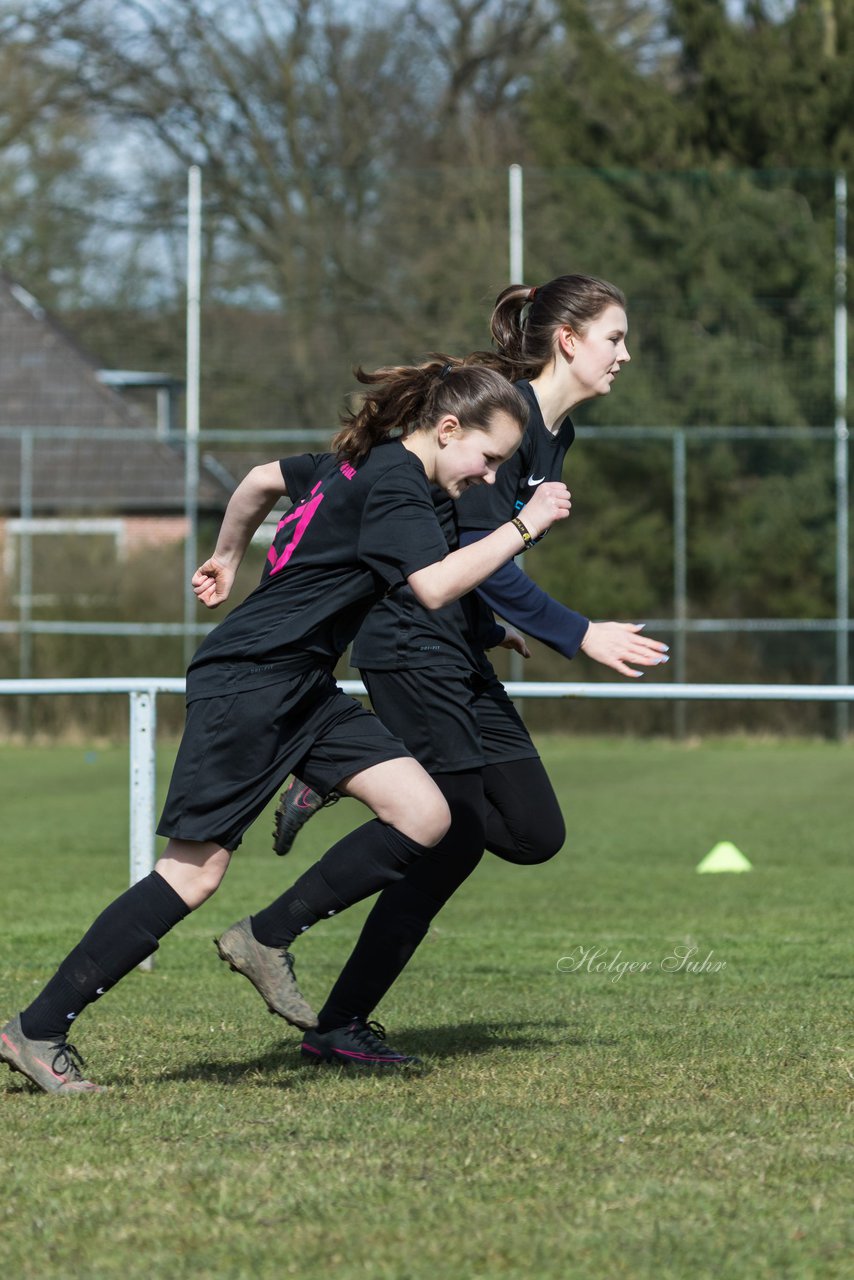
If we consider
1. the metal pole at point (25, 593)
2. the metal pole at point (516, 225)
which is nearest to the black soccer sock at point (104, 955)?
the metal pole at point (25, 593)

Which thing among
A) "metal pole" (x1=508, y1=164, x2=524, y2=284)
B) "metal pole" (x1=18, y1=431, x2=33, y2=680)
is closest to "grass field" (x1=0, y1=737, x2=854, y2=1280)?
"metal pole" (x1=18, y1=431, x2=33, y2=680)

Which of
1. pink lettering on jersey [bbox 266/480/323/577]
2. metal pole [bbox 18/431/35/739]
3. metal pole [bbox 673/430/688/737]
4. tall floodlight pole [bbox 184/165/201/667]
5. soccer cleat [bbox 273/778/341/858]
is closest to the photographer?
pink lettering on jersey [bbox 266/480/323/577]

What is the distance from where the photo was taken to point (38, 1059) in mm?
4238

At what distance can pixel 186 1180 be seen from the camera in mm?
3447

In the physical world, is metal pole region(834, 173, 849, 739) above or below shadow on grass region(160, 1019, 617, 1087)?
above

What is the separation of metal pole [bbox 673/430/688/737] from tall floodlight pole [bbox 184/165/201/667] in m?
5.35

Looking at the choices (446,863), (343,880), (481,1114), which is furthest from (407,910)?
(481,1114)

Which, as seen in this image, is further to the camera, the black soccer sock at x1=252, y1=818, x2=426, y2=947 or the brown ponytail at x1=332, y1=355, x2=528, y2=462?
the black soccer sock at x1=252, y1=818, x2=426, y2=947

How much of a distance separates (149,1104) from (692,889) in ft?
18.3

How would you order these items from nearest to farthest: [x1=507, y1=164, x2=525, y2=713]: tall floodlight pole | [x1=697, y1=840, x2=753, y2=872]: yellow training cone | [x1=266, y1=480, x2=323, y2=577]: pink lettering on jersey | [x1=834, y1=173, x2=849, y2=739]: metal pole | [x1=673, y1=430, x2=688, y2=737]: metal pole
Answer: [x1=266, y1=480, x2=323, y2=577]: pink lettering on jersey, [x1=697, y1=840, x2=753, y2=872]: yellow training cone, [x1=834, y1=173, x2=849, y2=739]: metal pole, [x1=673, y1=430, x2=688, y2=737]: metal pole, [x1=507, y1=164, x2=525, y2=713]: tall floodlight pole

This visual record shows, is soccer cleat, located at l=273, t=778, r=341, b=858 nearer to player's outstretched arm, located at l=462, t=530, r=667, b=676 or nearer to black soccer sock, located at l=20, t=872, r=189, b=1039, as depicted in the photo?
black soccer sock, located at l=20, t=872, r=189, b=1039

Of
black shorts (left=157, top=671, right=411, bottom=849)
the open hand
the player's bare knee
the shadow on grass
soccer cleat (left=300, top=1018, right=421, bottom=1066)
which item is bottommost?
the shadow on grass

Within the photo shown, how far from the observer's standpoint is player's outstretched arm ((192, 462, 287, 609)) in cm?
462

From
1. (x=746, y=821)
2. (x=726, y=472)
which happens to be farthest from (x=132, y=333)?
(x=746, y=821)
